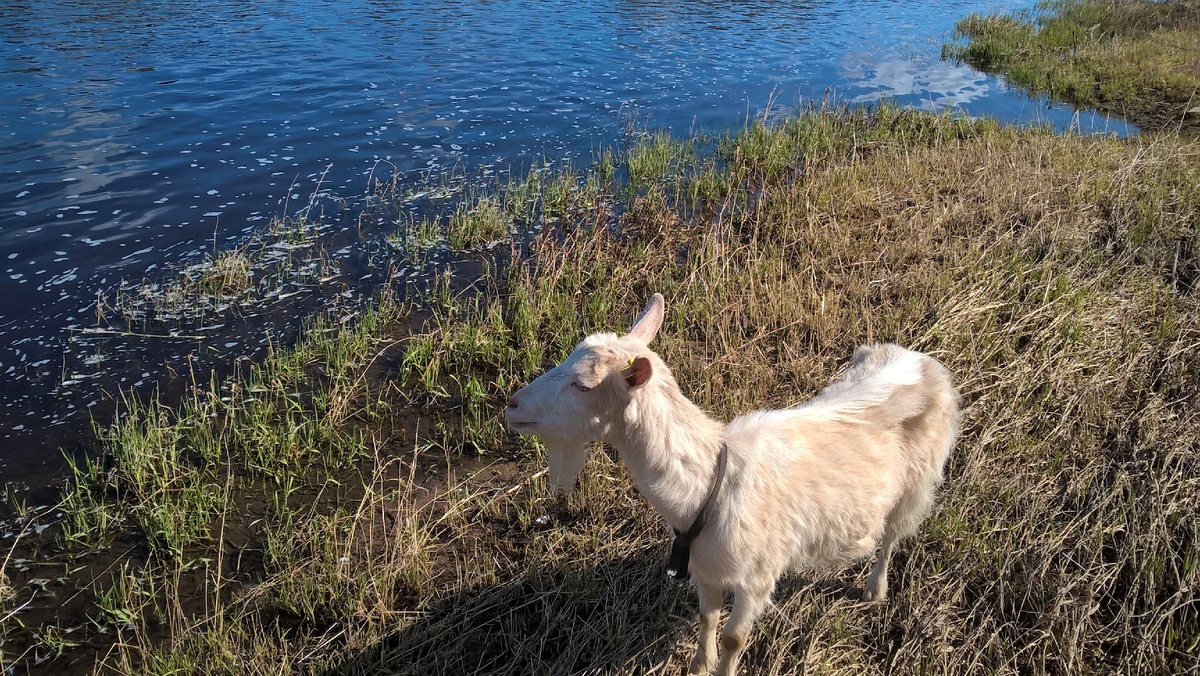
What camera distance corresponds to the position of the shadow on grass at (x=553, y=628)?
3824 millimetres

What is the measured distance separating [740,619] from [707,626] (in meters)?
0.25

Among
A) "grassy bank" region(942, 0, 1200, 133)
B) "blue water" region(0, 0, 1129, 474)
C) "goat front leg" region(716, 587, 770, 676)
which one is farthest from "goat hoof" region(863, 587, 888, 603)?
"grassy bank" region(942, 0, 1200, 133)

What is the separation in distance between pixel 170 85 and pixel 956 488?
1487 centimetres

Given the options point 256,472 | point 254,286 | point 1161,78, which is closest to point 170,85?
point 254,286

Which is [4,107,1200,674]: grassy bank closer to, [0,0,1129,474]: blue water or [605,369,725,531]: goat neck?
[605,369,725,531]: goat neck

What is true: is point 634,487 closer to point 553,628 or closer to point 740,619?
point 553,628

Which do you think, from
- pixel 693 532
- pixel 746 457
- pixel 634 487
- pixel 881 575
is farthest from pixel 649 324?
pixel 881 575

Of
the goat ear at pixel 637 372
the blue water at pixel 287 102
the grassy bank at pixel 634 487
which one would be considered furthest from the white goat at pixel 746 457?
the blue water at pixel 287 102

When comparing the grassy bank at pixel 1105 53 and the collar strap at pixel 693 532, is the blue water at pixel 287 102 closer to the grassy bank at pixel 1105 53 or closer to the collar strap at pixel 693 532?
the grassy bank at pixel 1105 53

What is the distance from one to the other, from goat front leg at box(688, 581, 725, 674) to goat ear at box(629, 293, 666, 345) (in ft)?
3.96

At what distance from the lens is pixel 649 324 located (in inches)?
139

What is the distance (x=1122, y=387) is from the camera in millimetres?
5414

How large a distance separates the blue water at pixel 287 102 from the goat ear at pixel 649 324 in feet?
15.7

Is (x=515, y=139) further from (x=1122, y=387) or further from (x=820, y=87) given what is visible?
(x=1122, y=387)
